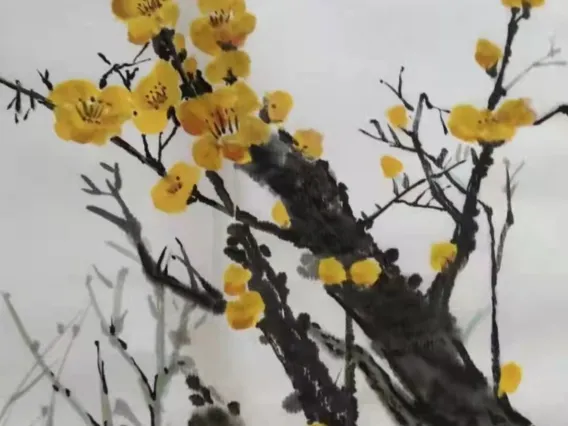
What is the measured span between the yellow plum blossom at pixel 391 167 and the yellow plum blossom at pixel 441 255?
0.09 m

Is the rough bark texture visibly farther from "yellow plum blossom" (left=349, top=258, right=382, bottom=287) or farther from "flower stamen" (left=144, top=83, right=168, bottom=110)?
"flower stamen" (left=144, top=83, right=168, bottom=110)

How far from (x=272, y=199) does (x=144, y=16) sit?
25 cm

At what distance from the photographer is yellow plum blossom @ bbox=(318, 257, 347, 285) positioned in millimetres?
811

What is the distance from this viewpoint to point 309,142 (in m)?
0.83

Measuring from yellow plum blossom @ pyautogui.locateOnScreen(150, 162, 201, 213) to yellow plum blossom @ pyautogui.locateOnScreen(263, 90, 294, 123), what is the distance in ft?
0.34

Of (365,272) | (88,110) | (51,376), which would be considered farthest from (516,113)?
(51,376)

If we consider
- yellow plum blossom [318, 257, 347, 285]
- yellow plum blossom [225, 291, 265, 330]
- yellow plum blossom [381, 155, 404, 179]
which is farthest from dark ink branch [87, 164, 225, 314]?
yellow plum blossom [381, 155, 404, 179]

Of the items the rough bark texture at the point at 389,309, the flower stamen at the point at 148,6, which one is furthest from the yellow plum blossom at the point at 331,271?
the flower stamen at the point at 148,6

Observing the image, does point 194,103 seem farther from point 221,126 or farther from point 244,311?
point 244,311

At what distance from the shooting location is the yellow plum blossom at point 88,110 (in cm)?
80

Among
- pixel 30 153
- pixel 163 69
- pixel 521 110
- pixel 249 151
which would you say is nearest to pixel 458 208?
pixel 521 110

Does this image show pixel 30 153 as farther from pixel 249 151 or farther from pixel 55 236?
pixel 249 151

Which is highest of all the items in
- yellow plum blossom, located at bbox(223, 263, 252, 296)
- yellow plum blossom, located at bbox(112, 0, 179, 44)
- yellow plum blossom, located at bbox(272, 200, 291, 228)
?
yellow plum blossom, located at bbox(112, 0, 179, 44)

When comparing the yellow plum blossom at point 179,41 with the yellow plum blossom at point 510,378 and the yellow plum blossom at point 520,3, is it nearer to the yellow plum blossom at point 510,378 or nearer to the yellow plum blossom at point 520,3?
the yellow plum blossom at point 520,3
